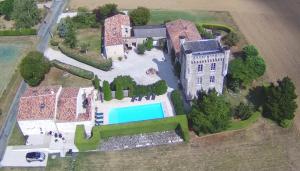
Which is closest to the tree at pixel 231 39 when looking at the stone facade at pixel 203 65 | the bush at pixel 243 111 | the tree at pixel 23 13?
the stone facade at pixel 203 65

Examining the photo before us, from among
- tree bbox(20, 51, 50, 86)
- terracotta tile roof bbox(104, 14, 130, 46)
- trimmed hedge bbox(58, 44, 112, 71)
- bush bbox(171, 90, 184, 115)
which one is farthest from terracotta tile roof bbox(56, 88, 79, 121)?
terracotta tile roof bbox(104, 14, 130, 46)

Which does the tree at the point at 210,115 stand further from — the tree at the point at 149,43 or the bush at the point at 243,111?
the tree at the point at 149,43

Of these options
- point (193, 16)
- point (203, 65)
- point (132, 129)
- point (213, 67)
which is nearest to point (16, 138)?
point (132, 129)

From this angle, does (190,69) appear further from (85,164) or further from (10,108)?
(10,108)

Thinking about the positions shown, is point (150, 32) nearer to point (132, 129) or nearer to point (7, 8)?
point (132, 129)

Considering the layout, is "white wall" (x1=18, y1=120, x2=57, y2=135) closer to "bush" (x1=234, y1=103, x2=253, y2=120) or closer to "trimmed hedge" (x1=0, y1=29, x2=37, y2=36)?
"bush" (x1=234, y1=103, x2=253, y2=120)

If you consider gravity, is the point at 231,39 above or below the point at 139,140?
above
